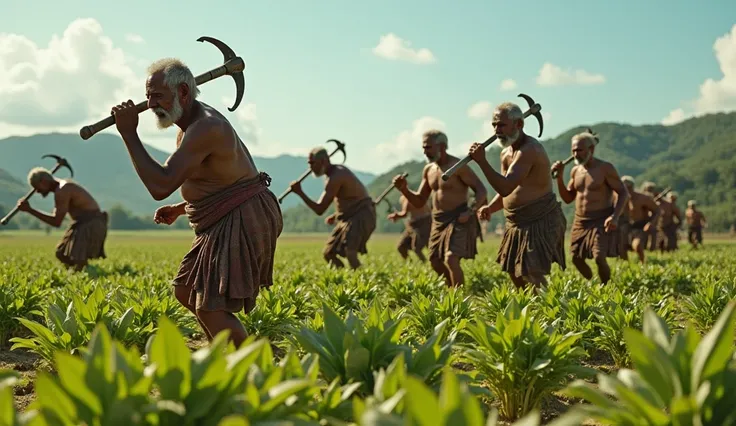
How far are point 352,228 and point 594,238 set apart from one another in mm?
4074

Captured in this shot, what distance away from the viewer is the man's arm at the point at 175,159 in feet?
11.2

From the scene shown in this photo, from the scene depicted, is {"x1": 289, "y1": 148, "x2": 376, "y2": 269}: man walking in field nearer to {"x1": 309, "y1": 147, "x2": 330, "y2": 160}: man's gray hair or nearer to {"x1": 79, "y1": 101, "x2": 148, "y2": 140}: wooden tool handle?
{"x1": 309, "y1": 147, "x2": 330, "y2": 160}: man's gray hair

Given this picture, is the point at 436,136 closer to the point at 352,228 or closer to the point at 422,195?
the point at 422,195

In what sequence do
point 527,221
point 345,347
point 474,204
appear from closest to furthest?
point 345,347 → point 527,221 → point 474,204

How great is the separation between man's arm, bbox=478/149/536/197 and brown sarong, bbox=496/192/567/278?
2.30ft

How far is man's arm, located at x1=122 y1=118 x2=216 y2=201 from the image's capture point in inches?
135

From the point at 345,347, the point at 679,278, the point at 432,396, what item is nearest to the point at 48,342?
the point at 345,347

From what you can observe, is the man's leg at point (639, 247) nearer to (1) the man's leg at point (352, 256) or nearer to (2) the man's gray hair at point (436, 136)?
(1) the man's leg at point (352, 256)

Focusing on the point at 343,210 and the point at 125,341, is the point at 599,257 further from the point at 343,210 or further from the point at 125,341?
the point at 125,341

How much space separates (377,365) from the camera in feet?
9.93

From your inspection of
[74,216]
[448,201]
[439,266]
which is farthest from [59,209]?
[448,201]

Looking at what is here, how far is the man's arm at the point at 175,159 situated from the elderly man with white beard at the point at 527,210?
159 inches

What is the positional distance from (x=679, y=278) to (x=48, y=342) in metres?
9.06

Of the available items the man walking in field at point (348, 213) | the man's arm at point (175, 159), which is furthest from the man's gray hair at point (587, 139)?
the man's arm at point (175, 159)
